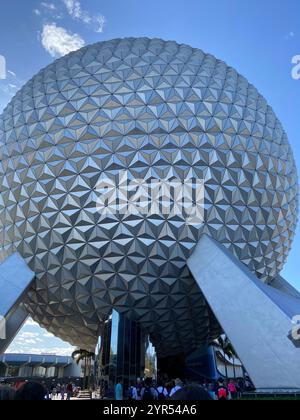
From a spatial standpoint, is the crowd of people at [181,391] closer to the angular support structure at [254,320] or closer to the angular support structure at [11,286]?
the angular support structure at [254,320]

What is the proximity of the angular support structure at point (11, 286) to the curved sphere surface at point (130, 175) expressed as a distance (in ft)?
1.54

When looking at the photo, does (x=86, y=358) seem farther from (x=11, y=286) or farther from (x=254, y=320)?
(x=254, y=320)

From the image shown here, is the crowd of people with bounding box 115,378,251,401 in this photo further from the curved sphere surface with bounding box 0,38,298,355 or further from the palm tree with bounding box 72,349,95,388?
the palm tree with bounding box 72,349,95,388

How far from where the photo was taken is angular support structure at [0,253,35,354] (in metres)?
14.3

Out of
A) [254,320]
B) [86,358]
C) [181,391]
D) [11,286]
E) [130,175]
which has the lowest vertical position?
[181,391]

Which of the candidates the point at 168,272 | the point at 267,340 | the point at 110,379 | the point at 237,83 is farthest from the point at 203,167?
the point at 110,379

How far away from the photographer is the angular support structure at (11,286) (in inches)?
562

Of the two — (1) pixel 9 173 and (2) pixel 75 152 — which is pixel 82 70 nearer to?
(2) pixel 75 152

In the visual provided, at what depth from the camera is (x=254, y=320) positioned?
11.6 m

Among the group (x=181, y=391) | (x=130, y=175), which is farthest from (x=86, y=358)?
(x=181, y=391)

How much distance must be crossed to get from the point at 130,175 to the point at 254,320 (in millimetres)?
7501
